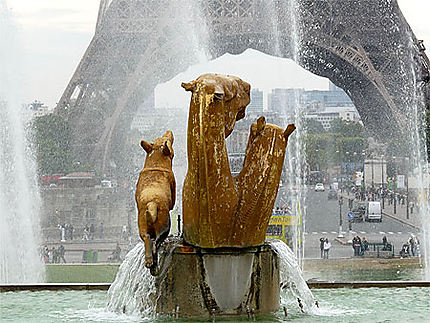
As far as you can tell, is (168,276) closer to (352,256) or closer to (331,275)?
(331,275)

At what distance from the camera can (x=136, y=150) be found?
36.2 m

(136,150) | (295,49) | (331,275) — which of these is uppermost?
(295,49)

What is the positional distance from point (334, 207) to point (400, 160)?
4.95 meters

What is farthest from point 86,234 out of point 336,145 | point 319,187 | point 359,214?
point 336,145

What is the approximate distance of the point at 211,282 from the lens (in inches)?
323

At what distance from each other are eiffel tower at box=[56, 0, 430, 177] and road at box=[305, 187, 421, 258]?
4309mm

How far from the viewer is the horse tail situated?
8.10 metres

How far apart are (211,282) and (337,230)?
66.5 ft

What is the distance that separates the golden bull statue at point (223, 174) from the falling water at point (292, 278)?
1.44 feet

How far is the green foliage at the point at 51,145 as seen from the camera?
33625 millimetres

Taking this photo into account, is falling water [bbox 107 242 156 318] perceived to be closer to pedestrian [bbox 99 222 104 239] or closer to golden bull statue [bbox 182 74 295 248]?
golden bull statue [bbox 182 74 295 248]

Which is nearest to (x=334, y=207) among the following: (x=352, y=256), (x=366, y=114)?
(x=366, y=114)

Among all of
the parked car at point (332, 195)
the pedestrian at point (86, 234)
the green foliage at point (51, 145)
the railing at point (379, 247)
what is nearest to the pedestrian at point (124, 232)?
the pedestrian at point (86, 234)

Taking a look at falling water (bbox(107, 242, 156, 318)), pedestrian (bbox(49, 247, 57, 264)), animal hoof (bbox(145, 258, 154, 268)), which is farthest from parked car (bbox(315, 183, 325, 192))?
animal hoof (bbox(145, 258, 154, 268))
